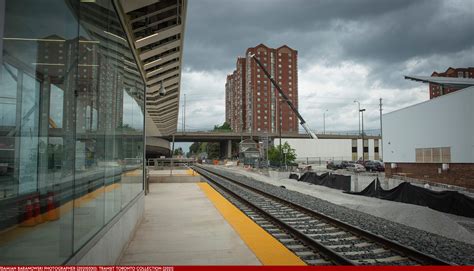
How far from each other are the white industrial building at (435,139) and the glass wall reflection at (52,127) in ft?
86.6

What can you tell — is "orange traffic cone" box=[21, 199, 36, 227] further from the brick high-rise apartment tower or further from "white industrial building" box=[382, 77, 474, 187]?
the brick high-rise apartment tower

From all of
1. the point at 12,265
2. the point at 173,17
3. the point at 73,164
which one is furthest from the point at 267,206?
the point at 12,265

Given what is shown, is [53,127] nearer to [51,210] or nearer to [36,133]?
[36,133]

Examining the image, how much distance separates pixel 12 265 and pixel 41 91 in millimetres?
1396

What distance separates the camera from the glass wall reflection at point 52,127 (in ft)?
8.67

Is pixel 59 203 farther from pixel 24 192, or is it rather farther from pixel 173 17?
pixel 173 17

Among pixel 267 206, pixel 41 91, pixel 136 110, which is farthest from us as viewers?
pixel 267 206

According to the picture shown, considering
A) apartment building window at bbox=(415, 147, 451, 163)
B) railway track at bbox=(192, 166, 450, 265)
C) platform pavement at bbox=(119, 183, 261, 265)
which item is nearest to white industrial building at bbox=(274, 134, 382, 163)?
apartment building window at bbox=(415, 147, 451, 163)

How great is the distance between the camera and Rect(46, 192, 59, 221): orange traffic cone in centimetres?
320

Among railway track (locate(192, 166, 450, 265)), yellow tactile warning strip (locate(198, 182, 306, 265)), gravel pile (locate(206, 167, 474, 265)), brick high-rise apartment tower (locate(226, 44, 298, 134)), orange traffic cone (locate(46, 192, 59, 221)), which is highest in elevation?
brick high-rise apartment tower (locate(226, 44, 298, 134))

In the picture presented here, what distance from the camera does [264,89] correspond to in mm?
146875

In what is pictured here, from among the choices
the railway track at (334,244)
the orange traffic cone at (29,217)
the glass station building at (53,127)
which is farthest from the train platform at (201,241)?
the orange traffic cone at (29,217)

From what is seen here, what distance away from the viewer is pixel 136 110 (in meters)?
9.09

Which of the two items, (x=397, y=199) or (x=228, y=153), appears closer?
(x=397, y=199)
